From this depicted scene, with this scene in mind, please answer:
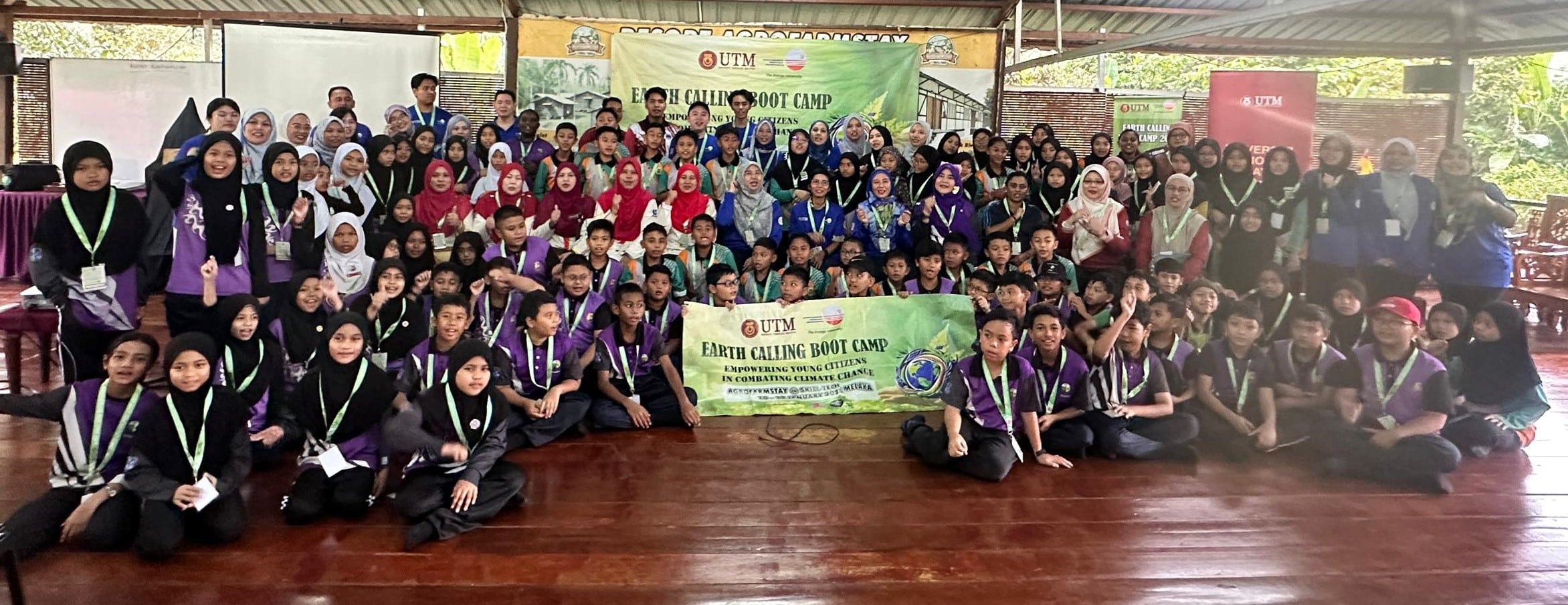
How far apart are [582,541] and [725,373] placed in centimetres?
186

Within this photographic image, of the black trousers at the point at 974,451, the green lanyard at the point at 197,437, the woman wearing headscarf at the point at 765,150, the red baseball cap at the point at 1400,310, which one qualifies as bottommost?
the black trousers at the point at 974,451

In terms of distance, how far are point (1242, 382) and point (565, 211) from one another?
169 inches

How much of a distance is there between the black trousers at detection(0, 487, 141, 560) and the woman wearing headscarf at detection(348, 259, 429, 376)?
4.74 ft

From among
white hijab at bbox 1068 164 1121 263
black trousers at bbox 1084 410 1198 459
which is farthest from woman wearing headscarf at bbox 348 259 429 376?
white hijab at bbox 1068 164 1121 263

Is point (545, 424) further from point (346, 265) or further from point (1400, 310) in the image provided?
point (1400, 310)

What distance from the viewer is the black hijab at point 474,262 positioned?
4945mm

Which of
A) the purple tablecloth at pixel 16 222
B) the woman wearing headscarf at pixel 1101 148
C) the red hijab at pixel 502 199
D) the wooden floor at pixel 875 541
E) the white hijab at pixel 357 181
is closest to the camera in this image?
the wooden floor at pixel 875 541

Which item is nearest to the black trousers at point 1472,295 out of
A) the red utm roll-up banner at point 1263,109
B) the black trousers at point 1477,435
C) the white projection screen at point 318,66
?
the black trousers at point 1477,435

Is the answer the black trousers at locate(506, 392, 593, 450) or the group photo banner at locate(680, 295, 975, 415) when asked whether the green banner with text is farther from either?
the black trousers at locate(506, 392, 593, 450)

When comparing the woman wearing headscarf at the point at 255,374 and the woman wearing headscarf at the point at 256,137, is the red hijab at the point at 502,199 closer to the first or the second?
the woman wearing headscarf at the point at 256,137

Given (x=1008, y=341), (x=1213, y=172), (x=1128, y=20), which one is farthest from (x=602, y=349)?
(x=1128, y=20)

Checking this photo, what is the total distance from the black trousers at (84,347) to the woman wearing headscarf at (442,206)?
6.10 feet

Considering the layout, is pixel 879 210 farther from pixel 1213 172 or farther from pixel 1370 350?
pixel 1370 350

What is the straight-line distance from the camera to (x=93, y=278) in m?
3.80
